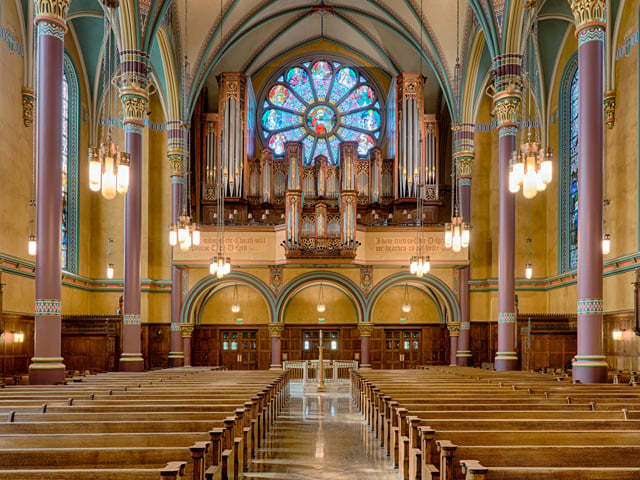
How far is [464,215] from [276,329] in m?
8.90

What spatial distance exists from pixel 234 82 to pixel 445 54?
9133 millimetres

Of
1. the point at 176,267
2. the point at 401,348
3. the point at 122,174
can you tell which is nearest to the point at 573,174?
the point at 401,348

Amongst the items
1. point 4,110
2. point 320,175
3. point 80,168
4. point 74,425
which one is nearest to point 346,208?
point 320,175

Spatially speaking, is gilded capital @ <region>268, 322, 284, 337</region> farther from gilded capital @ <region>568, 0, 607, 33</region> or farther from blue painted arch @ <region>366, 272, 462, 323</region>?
gilded capital @ <region>568, 0, 607, 33</region>

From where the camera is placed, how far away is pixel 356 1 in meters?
29.8

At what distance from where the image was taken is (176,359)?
27578mm

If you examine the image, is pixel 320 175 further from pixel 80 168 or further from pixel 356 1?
pixel 80 168

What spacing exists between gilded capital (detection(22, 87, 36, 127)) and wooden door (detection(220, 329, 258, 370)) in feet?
43.5

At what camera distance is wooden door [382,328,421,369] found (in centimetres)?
3075

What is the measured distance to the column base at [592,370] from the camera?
14.3 meters

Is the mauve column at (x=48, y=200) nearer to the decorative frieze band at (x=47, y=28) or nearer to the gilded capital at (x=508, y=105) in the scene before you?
the decorative frieze band at (x=47, y=28)

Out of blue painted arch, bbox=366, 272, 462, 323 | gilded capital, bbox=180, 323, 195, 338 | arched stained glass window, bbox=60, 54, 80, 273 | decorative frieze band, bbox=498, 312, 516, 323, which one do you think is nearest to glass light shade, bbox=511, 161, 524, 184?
decorative frieze band, bbox=498, 312, 516, 323

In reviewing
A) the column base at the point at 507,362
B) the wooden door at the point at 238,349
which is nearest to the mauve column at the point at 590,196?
the column base at the point at 507,362

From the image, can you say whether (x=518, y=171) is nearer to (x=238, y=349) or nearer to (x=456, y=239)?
(x=456, y=239)
